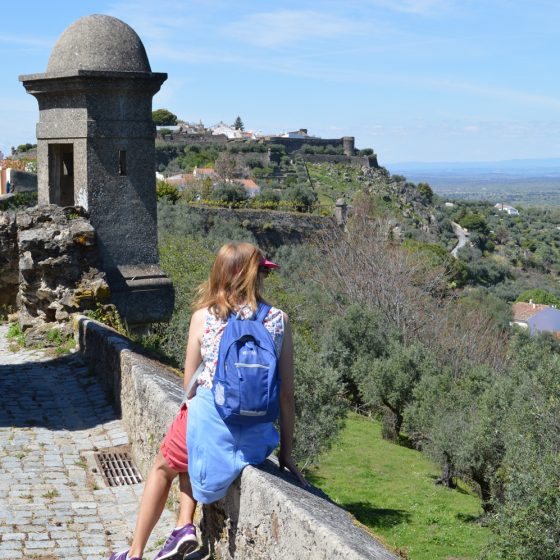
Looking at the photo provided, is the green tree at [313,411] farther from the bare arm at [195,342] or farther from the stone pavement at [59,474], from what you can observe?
the bare arm at [195,342]

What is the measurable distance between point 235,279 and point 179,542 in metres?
1.17

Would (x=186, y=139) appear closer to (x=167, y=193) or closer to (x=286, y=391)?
(x=167, y=193)

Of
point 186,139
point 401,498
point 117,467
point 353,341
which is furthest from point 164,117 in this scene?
point 117,467

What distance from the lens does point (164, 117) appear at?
93.7m

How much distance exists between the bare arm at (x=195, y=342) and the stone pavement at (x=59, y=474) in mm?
1130

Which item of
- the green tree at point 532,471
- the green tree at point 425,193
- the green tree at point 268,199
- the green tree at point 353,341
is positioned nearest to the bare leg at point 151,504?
the green tree at point 532,471

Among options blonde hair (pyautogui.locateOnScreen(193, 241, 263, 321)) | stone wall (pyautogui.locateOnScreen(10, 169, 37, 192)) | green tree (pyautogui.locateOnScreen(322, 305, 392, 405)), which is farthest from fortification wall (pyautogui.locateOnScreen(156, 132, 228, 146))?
blonde hair (pyautogui.locateOnScreen(193, 241, 263, 321))

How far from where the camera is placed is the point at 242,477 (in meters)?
3.56

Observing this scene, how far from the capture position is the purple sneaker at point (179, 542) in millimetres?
3717

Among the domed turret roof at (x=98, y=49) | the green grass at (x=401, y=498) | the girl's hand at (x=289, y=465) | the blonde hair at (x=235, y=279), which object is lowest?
the green grass at (x=401, y=498)

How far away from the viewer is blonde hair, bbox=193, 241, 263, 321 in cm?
356

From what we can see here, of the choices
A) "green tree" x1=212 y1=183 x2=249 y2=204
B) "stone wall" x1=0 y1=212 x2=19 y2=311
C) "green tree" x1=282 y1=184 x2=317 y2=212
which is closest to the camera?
"stone wall" x1=0 y1=212 x2=19 y2=311

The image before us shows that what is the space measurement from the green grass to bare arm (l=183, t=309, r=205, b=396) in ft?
26.7

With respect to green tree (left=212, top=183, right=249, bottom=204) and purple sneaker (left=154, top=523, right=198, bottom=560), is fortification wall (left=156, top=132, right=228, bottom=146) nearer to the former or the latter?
green tree (left=212, top=183, right=249, bottom=204)
